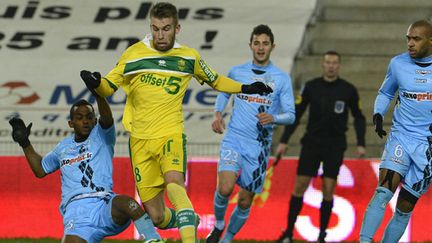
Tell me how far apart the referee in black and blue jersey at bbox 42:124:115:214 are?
405 centimetres

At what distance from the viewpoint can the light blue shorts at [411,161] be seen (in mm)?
10438

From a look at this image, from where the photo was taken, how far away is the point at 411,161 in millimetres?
10492

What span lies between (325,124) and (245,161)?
1.99 m

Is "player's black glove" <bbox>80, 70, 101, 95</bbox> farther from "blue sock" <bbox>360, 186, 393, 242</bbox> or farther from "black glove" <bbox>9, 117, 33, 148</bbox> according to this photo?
"blue sock" <bbox>360, 186, 393, 242</bbox>

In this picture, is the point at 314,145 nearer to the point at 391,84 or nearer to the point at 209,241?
the point at 209,241

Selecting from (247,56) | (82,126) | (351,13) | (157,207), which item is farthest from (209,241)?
(351,13)

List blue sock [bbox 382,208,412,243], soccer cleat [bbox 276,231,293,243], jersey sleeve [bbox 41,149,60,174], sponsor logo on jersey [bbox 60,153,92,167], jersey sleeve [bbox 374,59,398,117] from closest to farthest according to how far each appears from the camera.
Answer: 1. sponsor logo on jersey [bbox 60,153,92,167]
2. jersey sleeve [bbox 41,149,60,174]
3. blue sock [bbox 382,208,412,243]
4. jersey sleeve [bbox 374,59,398,117]
5. soccer cleat [bbox 276,231,293,243]

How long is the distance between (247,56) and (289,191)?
482 centimetres

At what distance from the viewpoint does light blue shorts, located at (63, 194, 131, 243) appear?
32.1ft

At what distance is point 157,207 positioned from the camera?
10.5 meters

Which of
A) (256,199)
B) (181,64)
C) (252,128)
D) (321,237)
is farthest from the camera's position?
(256,199)

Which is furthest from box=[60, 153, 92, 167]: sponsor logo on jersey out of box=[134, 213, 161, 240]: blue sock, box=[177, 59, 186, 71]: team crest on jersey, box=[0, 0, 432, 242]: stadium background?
box=[0, 0, 432, 242]: stadium background

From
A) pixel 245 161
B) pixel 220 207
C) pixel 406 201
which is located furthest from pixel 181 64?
pixel 220 207

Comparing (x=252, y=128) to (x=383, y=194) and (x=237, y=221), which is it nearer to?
(x=237, y=221)
